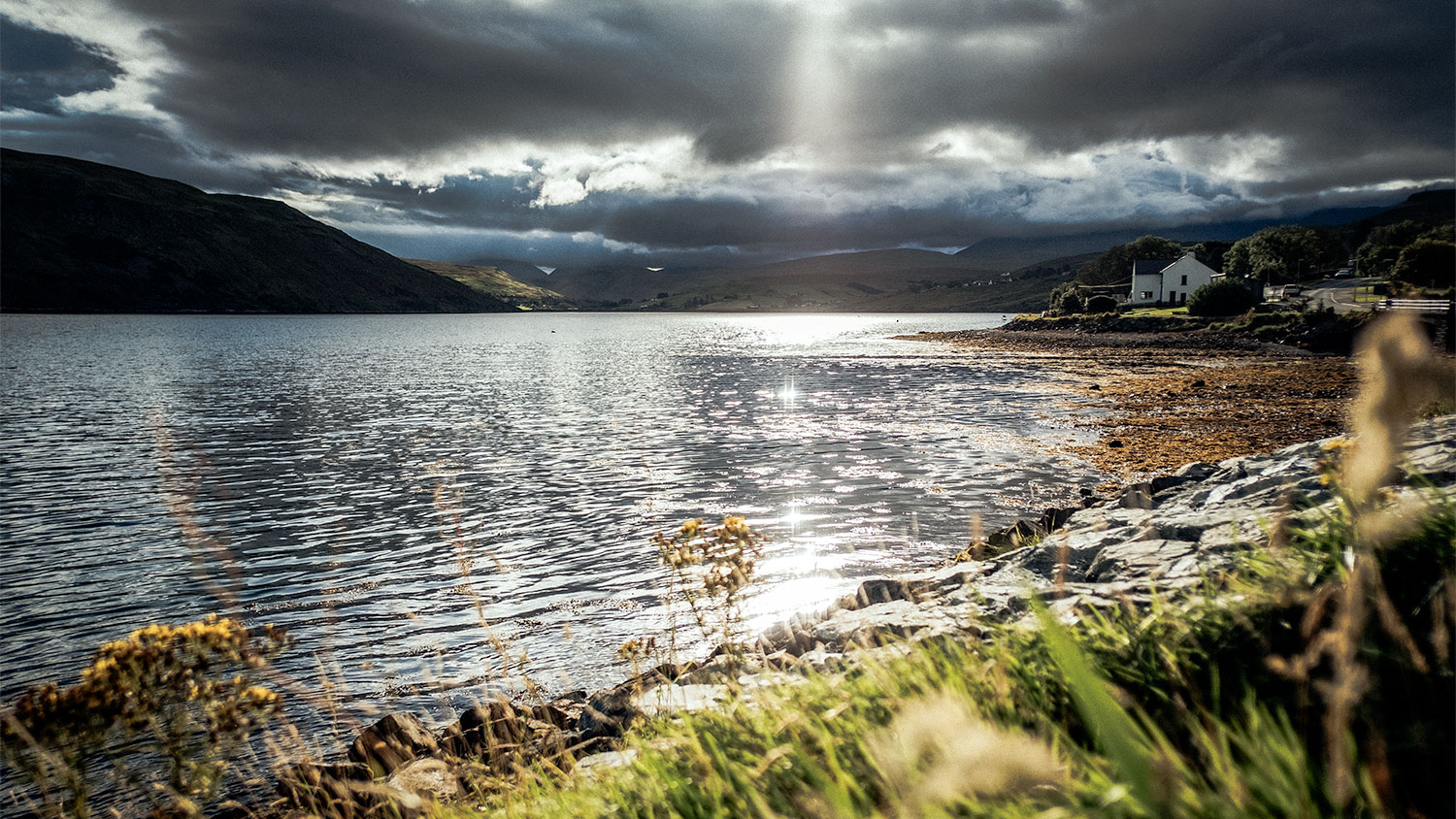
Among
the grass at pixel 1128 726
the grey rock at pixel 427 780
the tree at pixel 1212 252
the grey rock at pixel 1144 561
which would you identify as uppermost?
the tree at pixel 1212 252

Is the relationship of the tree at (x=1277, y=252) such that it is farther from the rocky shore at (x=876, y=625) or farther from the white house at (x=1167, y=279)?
the rocky shore at (x=876, y=625)

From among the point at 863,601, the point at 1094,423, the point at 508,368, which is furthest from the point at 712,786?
the point at 508,368

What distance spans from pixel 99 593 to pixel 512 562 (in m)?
7.74

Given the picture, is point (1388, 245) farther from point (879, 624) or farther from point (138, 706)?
point (138, 706)

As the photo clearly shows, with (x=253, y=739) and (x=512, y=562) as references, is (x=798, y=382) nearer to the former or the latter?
(x=512, y=562)

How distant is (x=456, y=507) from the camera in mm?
20734

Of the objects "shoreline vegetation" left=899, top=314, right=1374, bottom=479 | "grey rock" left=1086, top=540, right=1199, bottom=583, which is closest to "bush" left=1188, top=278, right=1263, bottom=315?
"shoreline vegetation" left=899, top=314, right=1374, bottom=479

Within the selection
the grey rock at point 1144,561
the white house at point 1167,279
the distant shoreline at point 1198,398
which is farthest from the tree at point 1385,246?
the grey rock at point 1144,561

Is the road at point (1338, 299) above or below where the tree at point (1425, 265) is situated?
below

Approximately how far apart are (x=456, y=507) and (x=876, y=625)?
50.5ft

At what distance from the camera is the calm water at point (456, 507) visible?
13.2 metres

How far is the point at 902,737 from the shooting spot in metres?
2.99

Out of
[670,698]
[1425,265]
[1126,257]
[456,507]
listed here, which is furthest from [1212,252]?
[670,698]

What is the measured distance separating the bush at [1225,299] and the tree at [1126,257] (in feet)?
211
